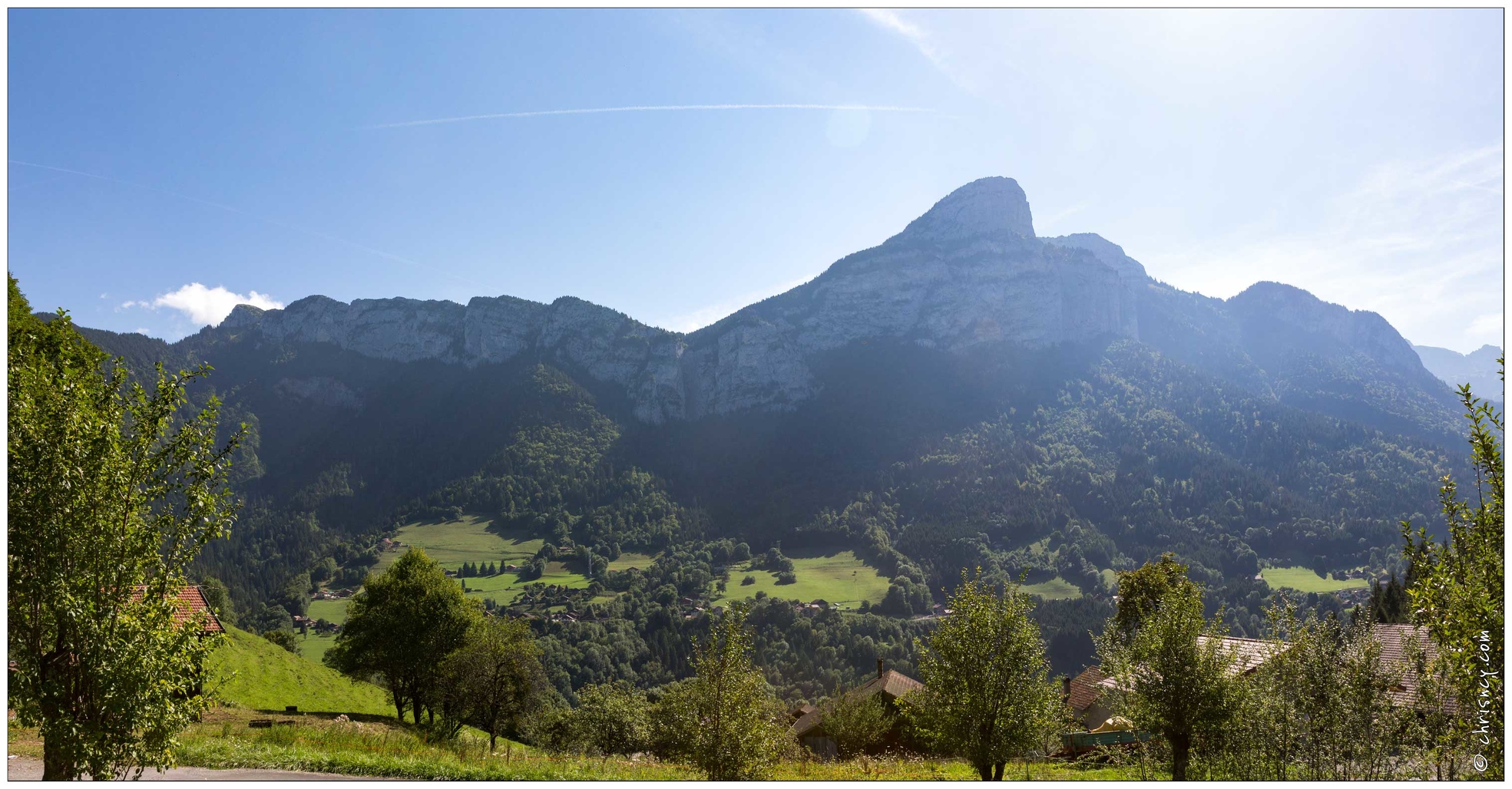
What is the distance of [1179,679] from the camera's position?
18.8m

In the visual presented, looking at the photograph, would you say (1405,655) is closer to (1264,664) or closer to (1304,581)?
(1264,664)

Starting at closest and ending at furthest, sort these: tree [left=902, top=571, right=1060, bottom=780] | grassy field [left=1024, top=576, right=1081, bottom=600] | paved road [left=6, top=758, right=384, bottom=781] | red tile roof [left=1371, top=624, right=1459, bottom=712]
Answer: paved road [left=6, top=758, right=384, bottom=781]
red tile roof [left=1371, top=624, right=1459, bottom=712]
tree [left=902, top=571, right=1060, bottom=780]
grassy field [left=1024, top=576, right=1081, bottom=600]

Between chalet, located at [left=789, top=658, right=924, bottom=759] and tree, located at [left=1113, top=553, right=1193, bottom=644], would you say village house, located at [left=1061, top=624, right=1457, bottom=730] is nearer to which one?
tree, located at [left=1113, top=553, right=1193, bottom=644]

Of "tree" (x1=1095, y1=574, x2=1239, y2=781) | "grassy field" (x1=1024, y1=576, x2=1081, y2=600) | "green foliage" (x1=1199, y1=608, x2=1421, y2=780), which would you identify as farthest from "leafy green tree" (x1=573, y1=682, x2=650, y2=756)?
"grassy field" (x1=1024, y1=576, x2=1081, y2=600)

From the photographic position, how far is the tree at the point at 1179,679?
60.4 ft

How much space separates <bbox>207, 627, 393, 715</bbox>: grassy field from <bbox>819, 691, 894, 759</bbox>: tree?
25.9m

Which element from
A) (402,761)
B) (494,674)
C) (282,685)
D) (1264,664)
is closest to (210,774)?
(402,761)

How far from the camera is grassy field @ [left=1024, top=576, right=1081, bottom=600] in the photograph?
515 ft

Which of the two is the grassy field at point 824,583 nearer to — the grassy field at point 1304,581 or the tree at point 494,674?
the grassy field at point 1304,581

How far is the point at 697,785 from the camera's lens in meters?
15.5

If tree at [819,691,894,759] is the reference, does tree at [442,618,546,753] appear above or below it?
above

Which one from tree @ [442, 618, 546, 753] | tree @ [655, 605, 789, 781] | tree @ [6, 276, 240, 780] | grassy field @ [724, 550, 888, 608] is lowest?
grassy field @ [724, 550, 888, 608]

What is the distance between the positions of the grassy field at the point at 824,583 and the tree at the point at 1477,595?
473ft

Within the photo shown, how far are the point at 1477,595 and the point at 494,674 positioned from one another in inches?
1305
